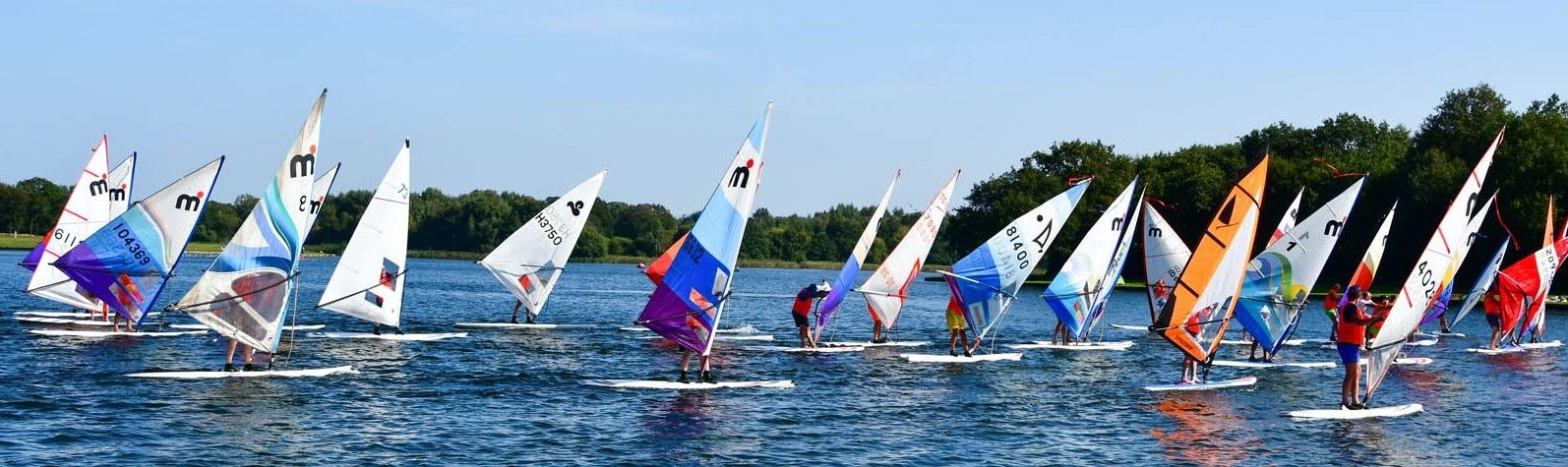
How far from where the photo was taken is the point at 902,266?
39.9 metres

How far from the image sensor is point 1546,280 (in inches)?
1729

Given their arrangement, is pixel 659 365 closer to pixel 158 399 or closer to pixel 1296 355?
pixel 158 399

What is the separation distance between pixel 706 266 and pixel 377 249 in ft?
47.1

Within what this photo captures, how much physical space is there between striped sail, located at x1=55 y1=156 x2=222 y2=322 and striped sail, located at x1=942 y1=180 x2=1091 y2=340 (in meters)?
19.7

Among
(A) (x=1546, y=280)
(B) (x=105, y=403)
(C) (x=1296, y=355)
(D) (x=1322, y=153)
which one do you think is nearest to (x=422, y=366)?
(B) (x=105, y=403)

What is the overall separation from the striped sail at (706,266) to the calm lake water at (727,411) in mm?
1466

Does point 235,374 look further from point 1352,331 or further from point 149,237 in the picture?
point 1352,331

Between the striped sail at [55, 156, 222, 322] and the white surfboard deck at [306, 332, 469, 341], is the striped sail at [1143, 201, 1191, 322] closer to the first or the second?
the white surfboard deck at [306, 332, 469, 341]

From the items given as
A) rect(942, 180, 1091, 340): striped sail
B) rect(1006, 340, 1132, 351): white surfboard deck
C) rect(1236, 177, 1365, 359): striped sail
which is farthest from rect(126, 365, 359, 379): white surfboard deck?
rect(1236, 177, 1365, 359): striped sail

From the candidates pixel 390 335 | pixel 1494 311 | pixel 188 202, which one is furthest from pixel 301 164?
pixel 1494 311

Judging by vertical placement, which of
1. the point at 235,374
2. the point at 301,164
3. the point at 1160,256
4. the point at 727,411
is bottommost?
the point at 727,411

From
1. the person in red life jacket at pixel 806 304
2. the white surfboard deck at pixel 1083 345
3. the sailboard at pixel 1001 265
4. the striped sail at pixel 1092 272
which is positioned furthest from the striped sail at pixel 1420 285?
the white surfboard deck at pixel 1083 345

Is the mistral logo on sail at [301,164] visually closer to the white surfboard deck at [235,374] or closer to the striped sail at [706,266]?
the white surfboard deck at [235,374]

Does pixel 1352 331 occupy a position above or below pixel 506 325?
above
